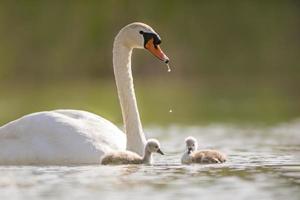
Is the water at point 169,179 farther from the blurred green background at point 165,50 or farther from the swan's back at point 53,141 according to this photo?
the blurred green background at point 165,50

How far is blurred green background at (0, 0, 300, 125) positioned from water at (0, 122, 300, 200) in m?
14.4

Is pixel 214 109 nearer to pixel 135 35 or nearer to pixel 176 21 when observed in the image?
pixel 135 35

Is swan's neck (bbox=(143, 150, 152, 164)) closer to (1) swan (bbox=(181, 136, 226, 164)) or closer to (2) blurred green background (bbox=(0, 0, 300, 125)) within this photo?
(1) swan (bbox=(181, 136, 226, 164))

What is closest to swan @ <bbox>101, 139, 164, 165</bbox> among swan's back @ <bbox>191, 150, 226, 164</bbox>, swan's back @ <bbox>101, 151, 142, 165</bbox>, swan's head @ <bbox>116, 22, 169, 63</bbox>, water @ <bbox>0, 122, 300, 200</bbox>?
swan's back @ <bbox>101, 151, 142, 165</bbox>

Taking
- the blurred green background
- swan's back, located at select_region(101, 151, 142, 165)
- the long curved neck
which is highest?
the blurred green background

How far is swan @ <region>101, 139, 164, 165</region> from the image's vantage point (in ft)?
50.3

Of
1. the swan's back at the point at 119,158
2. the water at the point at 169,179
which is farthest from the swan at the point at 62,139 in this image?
the water at the point at 169,179

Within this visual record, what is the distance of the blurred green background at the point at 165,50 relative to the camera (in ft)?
111

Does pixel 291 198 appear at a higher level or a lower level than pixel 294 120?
lower

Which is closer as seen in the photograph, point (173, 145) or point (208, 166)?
point (208, 166)

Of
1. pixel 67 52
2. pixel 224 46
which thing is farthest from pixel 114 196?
pixel 224 46

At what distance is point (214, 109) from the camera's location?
27.9m

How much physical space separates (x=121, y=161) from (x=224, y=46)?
29619 mm

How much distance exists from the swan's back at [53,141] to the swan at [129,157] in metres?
0.20
